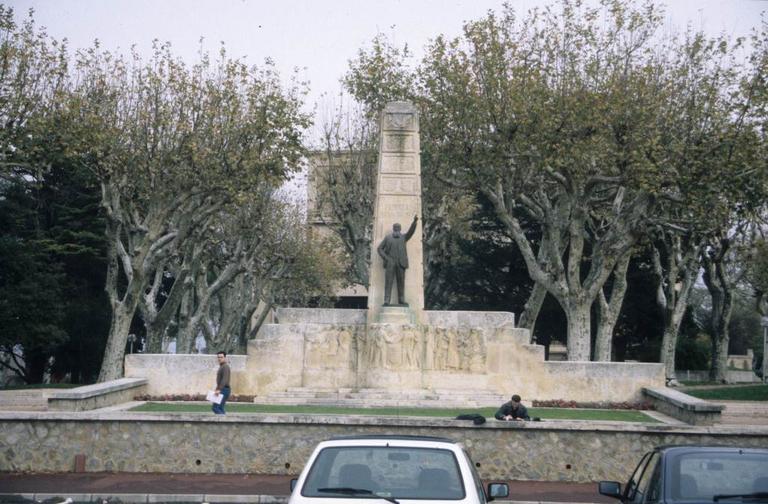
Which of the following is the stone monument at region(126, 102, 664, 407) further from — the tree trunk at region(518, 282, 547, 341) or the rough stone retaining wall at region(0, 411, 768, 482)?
the tree trunk at region(518, 282, 547, 341)

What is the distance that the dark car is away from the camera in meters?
8.39

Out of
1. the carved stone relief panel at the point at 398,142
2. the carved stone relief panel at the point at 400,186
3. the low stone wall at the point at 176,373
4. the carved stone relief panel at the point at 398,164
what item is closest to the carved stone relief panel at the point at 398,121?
the carved stone relief panel at the point at 398,142

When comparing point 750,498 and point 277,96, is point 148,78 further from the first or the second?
point 750,498

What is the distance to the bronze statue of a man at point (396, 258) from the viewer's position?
26.0 metres

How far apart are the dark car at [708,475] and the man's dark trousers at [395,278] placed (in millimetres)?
16964

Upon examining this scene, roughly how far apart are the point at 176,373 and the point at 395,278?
6.01m

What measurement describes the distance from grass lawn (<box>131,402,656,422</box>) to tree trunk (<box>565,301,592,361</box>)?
6444mm

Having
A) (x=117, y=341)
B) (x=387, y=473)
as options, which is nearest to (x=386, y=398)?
(x=117, y=341)

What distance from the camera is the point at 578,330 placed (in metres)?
31.0

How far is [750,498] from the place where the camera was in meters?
8.34

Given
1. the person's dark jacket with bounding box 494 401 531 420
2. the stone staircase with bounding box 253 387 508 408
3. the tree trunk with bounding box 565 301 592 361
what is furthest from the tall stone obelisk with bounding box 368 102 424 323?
the person's dark jacket with bounding box 494 401 531 420

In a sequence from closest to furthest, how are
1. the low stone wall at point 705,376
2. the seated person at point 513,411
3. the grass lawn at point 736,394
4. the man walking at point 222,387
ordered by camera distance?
the seated person at point 513,411 → the man walking at point 222,387 → the grass lawn at point 736,394 → the low stone wall at point 705,376

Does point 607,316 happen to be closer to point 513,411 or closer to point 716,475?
point 513,411

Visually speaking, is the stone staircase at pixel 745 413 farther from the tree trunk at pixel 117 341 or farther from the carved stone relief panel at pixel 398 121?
the tree trunk at pixel 117 341
